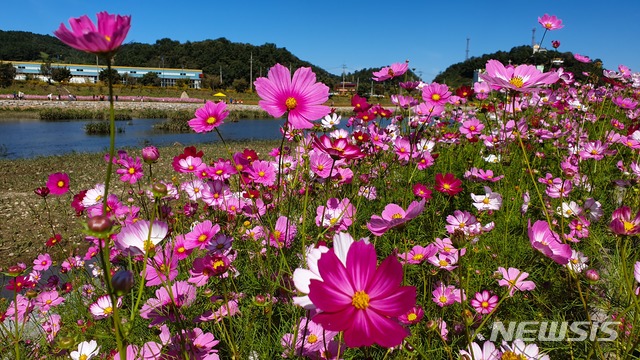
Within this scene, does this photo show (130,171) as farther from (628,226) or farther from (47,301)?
(628,226)

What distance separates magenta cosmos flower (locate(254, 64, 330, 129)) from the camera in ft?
2.72

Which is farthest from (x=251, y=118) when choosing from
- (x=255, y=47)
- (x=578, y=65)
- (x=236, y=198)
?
(x=255, y=47)

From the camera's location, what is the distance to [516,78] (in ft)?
2.90

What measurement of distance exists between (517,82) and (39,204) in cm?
577

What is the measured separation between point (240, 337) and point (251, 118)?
24.9m

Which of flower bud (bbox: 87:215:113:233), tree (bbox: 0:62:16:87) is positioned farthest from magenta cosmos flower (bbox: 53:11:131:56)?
tree (bbox: 0:62:16:87)

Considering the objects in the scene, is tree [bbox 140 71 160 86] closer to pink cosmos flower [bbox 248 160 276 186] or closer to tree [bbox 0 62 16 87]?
tree [bbox 0 62 16 87]

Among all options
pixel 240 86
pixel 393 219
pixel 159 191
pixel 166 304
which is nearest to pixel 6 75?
pixel 240 86

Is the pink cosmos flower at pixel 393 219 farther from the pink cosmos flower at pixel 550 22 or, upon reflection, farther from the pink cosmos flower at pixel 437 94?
the pink cosmos flower at pixel 550 22

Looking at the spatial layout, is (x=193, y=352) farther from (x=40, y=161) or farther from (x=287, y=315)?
(x=40, y=161)

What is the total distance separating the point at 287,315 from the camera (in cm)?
118

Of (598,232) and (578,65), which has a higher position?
(578,65)

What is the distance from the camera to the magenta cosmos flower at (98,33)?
1.37 feet

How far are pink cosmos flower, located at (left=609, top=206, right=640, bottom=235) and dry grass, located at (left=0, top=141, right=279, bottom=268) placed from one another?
1.79 metres
